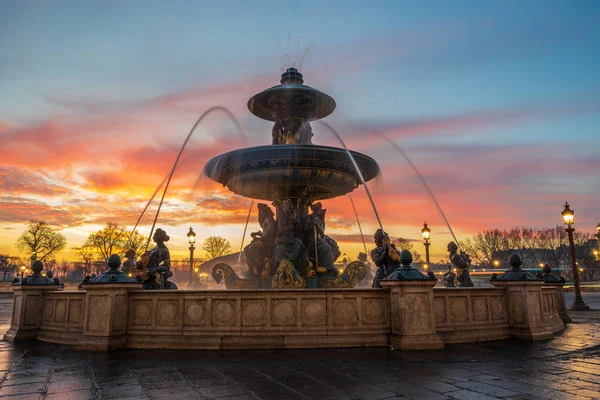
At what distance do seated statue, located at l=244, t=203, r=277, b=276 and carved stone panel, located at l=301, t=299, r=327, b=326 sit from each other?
578 cm

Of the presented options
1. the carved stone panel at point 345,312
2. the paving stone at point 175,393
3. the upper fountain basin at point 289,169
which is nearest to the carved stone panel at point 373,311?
the carved stone panel at point 345,312

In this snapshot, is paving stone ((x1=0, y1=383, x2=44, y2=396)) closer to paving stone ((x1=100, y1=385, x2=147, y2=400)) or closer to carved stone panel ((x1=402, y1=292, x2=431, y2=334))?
paving stone ((x1=100, y1=385, x2=147, y2=400))

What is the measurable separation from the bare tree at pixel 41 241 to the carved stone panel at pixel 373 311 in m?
69.1

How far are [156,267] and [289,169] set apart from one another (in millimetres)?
4440

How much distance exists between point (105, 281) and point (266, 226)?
6570 mm

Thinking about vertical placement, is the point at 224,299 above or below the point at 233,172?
below

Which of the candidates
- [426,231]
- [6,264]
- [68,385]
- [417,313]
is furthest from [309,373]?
[6,264]

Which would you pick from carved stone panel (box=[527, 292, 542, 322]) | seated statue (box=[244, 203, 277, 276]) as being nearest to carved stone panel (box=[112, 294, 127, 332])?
seated statue (box=[244, 203, 277, 276])

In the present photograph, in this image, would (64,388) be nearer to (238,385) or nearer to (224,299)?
(238,385)

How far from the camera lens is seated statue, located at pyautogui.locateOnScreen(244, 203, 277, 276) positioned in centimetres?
1355

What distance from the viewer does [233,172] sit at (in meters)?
12.3

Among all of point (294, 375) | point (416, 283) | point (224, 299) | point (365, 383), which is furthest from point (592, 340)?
point (224, 299)

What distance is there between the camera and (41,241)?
211 feet

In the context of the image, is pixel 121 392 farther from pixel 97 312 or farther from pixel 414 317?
pixel 414 317
